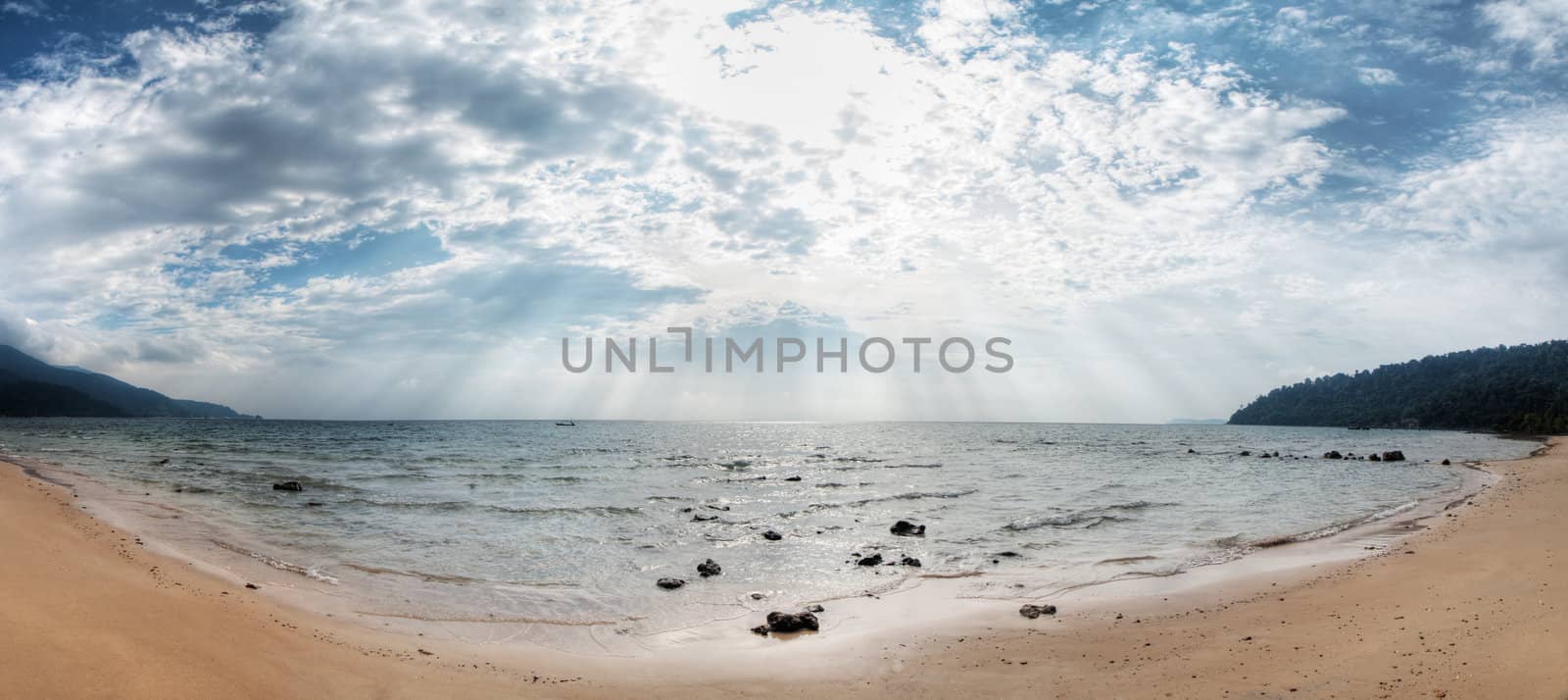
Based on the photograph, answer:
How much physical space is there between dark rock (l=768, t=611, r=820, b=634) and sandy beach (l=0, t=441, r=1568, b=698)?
480 mm

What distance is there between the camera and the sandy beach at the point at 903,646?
7.82 meters

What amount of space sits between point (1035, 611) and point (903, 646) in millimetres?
3144

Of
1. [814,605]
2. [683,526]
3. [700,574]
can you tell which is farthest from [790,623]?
[683,526]

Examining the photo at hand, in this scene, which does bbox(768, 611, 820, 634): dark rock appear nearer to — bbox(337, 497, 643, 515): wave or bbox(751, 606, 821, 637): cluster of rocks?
bbox(751, 606, 821, 637): cluster of rocks

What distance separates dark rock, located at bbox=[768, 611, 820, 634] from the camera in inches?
466

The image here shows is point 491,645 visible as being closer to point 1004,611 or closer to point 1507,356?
point 1004,611

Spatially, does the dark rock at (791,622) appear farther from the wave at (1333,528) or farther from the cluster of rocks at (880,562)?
the wave at (1333,528)

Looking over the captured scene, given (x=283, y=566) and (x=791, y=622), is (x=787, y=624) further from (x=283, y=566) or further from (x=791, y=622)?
(x=283, y=566)

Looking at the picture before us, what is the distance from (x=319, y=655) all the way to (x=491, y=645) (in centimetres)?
240

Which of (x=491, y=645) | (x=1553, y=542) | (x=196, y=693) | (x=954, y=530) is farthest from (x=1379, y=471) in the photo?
(x=196, y=693)

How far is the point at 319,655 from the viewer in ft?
30.0

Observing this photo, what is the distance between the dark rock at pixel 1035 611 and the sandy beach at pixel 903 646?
0.66ft

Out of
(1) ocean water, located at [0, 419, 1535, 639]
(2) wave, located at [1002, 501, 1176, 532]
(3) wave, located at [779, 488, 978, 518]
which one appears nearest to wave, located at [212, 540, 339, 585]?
(1) ocean water, located at [0, 419, 1535, 639]

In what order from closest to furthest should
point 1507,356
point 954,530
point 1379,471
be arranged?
point 954,530 < point 1379,471 < point 1507,356
